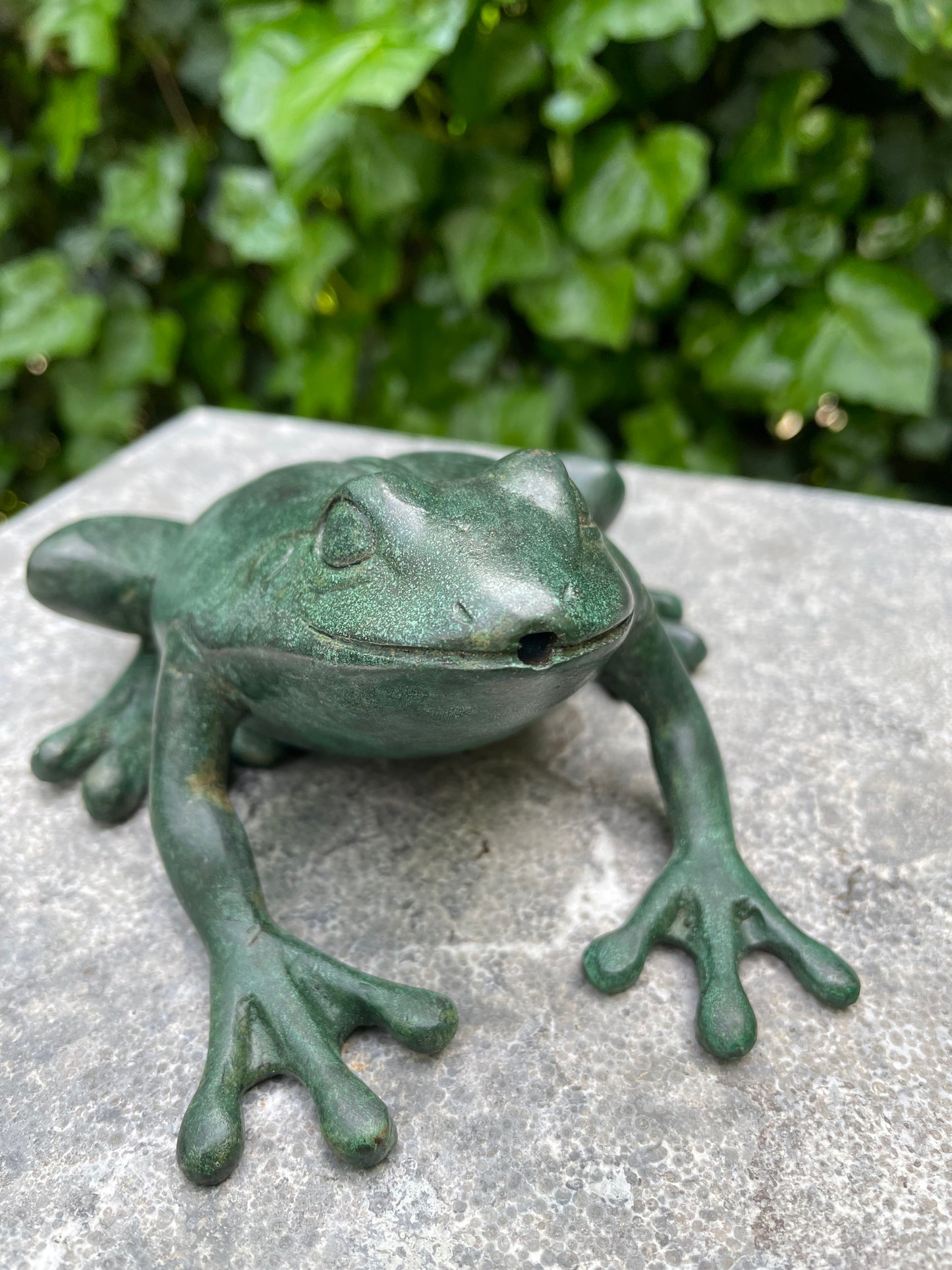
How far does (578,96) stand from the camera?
188 cm

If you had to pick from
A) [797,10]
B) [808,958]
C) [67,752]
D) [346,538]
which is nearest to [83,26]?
[797,10]

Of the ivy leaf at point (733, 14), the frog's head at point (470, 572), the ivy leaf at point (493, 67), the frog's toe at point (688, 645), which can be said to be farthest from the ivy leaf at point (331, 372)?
the frog's head at point (470, 572)

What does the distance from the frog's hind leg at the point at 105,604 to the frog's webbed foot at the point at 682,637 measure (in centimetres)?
61

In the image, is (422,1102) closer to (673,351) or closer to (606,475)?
(606,475)

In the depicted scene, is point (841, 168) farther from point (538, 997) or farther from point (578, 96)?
point (538, 997)

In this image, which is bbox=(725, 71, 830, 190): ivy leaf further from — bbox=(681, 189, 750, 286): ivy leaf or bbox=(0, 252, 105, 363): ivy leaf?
bbox=(0, 252, 105, 363): ivy leaf

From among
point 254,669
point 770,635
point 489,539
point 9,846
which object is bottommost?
point 770,635

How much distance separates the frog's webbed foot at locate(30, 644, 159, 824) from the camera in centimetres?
111

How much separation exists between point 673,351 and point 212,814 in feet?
5.75

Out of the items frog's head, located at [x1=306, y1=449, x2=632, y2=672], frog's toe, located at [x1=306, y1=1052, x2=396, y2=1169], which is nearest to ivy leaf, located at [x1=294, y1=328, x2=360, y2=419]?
frog's head, located at [x1=306, y1=449, x2=632, y2=672]

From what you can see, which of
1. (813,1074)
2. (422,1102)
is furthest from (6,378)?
(813,1074)

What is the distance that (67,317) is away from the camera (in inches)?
89.4

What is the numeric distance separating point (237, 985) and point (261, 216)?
1.76 metres

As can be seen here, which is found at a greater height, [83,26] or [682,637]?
[83,26]
